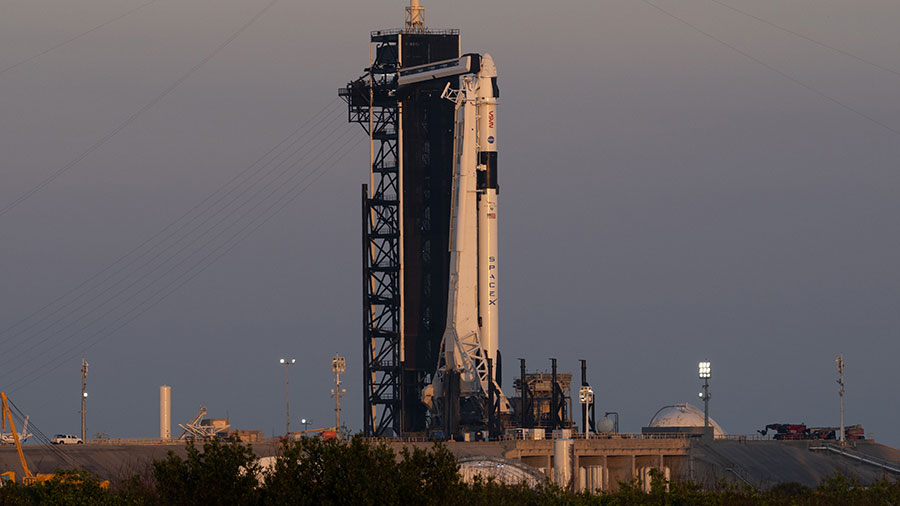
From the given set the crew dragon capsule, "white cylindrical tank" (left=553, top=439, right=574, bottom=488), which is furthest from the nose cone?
"white cylindrical tank" (left=553, top=439, right=574, bottom=488)

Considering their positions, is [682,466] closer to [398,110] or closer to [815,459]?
[815,459]

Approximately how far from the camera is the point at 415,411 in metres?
128

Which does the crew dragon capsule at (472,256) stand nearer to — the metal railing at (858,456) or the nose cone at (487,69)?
the nose cone at (487,69)

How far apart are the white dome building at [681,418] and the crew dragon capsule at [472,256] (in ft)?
72.6

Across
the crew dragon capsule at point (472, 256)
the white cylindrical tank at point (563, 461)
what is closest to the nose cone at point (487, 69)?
the crew dragon capsule at point (472, 256)

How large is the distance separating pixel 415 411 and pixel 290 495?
7608 cm

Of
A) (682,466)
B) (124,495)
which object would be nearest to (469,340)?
(682,466)

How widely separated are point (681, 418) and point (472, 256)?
1192 inches

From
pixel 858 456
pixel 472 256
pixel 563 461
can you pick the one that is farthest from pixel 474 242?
pixel 858 456

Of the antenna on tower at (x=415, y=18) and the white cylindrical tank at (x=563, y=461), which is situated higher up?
the antenna on tower at (x=415, y=18)

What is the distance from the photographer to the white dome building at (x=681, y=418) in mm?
139250

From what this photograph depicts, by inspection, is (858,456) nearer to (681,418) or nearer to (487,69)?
(681,418)

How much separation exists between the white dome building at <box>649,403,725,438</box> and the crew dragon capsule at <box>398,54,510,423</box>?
22.1 m

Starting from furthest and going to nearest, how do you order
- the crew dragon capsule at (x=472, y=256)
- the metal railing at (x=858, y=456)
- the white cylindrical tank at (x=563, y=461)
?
the metal railing at (x=858, y=456), the crew dragon capsule at (x=472, y=256), the white cylindrical tank at (x=563, y=461)
